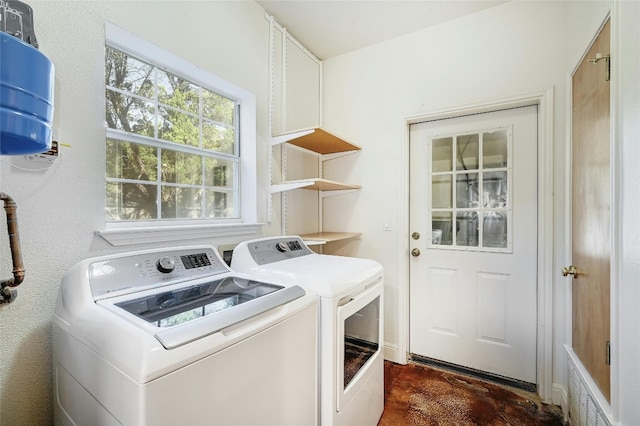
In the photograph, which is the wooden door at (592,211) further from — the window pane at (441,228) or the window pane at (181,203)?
the window pane at (181,203)

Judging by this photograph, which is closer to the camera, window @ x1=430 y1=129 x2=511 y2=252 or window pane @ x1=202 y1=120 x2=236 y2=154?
window pane @ x1=202 y1=120 x2=236 y2=154

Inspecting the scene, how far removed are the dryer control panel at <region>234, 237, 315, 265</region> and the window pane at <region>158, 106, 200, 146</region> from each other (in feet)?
2.47

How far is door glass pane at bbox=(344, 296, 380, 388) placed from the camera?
1.41 meters

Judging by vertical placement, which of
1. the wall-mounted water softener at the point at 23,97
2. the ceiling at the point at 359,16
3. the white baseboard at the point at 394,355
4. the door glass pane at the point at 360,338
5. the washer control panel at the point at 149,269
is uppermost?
the ceiling at the point at 359,16

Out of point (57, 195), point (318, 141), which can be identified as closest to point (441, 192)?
point (318, 141)

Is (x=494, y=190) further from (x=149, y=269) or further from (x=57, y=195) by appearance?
(x=57, y=195)

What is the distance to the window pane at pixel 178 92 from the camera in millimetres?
1637

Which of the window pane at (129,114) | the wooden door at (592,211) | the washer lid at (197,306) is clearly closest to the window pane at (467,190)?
the wooden door at (592,211)

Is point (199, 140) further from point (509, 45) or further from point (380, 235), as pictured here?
point (509, 45)

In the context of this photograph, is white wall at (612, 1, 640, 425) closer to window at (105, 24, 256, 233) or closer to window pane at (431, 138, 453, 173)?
window pane at (431, 138, 453, 173)

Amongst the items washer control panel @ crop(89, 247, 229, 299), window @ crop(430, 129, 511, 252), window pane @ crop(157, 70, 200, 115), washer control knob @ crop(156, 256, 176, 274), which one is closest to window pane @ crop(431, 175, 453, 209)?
window @ crop(430, 129, 511, 252)

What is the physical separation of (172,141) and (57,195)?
0.67 meters

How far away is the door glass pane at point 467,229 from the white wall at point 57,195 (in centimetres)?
230

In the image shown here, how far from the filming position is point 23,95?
560mm
